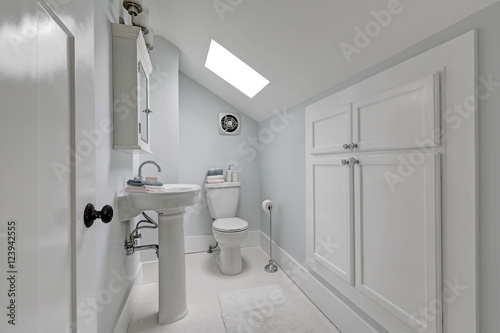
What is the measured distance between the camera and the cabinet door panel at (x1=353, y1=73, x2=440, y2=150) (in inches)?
34.9

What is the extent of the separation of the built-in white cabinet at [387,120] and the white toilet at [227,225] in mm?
1169

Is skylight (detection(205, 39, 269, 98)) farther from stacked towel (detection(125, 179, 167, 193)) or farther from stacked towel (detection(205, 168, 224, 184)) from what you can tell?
stacked towel (detection(125, 179, 167, 193))

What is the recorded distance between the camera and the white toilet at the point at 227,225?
2.17 m

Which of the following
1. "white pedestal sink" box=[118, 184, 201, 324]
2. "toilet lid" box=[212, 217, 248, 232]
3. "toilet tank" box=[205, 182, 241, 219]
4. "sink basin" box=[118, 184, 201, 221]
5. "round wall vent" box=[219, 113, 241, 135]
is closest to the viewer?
"sink basin" box=[118, 184, 201, 221]

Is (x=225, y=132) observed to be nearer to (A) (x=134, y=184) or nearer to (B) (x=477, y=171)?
(A) (x=134, y=184)

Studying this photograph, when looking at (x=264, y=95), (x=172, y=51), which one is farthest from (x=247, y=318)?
(x=172, y=51)

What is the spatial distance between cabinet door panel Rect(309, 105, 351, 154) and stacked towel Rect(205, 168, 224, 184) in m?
1.34

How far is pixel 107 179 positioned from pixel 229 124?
1841mm

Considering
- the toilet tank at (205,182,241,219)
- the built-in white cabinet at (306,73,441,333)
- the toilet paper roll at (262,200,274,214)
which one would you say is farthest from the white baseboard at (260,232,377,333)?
the toilet tank at (205,182,241,219)

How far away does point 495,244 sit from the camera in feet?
2.38

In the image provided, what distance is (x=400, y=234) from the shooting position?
1029 mm

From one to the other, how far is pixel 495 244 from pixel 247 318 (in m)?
1.43

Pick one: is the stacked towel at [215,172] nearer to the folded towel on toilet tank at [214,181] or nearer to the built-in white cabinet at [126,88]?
the folded towel on toilet tank at [214,181]

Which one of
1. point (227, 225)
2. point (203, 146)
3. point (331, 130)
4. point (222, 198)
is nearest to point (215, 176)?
point (222, 198)
